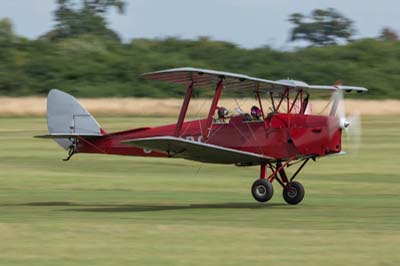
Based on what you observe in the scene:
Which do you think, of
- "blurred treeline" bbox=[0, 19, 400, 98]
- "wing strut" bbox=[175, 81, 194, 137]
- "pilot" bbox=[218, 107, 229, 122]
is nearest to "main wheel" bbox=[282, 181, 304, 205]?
"pilot" bbox=[218, 107, 229, 122]

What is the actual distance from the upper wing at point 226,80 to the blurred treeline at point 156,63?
139ft

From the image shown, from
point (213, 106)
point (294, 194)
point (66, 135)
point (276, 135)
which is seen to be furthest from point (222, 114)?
point (66, 135)

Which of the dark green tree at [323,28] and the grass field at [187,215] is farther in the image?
the dark green tree at [323,28]

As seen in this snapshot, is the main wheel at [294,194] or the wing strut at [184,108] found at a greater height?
the wing strut at [184,108]

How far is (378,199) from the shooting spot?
20016 millimetres

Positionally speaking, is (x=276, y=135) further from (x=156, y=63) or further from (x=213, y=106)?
(x=156, y=63)

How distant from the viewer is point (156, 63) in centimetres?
7262

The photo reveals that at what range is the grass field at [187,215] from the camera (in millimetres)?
12938

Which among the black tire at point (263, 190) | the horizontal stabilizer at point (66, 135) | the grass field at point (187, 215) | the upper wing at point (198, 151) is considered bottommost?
the grass field at point (187, 215)

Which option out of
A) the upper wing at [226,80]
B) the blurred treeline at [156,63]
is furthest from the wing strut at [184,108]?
the blurred treeline at [156,63]

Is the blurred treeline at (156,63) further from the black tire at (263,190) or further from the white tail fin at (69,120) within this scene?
the black tire at (263,190)

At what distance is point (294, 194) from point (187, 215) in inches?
113

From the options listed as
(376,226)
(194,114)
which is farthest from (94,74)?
(376,226)

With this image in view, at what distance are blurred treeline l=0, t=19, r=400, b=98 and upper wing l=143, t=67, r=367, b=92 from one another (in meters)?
42.4
